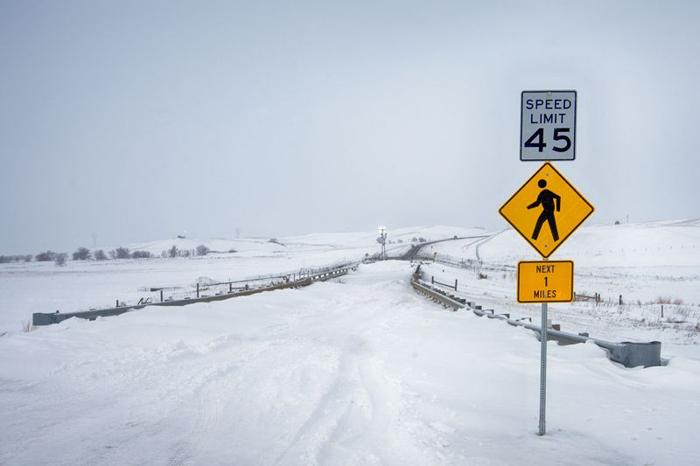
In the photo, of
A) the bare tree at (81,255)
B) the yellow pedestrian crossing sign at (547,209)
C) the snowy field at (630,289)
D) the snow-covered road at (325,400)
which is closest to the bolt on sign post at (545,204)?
the yellow pedestrian crossing sign at (547,209)

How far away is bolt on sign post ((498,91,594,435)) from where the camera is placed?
5082 mm

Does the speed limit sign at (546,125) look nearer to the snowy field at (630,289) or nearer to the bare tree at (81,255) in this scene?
the snowy field at (630,289)

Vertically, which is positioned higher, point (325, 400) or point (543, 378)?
point (543, 378)

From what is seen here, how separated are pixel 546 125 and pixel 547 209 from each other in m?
1.04

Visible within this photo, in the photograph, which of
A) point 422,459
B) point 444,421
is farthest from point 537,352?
point 422,459

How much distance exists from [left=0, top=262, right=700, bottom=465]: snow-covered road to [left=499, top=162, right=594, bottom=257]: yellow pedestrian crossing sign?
2300 millimetres

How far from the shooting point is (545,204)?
5152 mm

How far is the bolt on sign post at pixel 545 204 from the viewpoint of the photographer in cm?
508

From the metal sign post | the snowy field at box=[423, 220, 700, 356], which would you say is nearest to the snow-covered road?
the metal sign post

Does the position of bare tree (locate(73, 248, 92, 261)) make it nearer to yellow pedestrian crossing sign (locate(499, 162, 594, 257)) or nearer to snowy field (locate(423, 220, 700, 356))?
snowy field (locate(423, 220, 700, 356))

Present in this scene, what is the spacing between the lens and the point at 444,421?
557 centimetres

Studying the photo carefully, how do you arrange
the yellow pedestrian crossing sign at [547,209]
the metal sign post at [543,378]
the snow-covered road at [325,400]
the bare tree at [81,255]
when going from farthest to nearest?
the bare tree at [81,255] < the yellow pedestrian crossing sign at [547,209] < the metal sign post at [543,378] < the snow-covered road at [325,400]

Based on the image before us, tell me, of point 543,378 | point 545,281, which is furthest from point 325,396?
point 545,281

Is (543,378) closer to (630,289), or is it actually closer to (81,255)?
(630,289)
